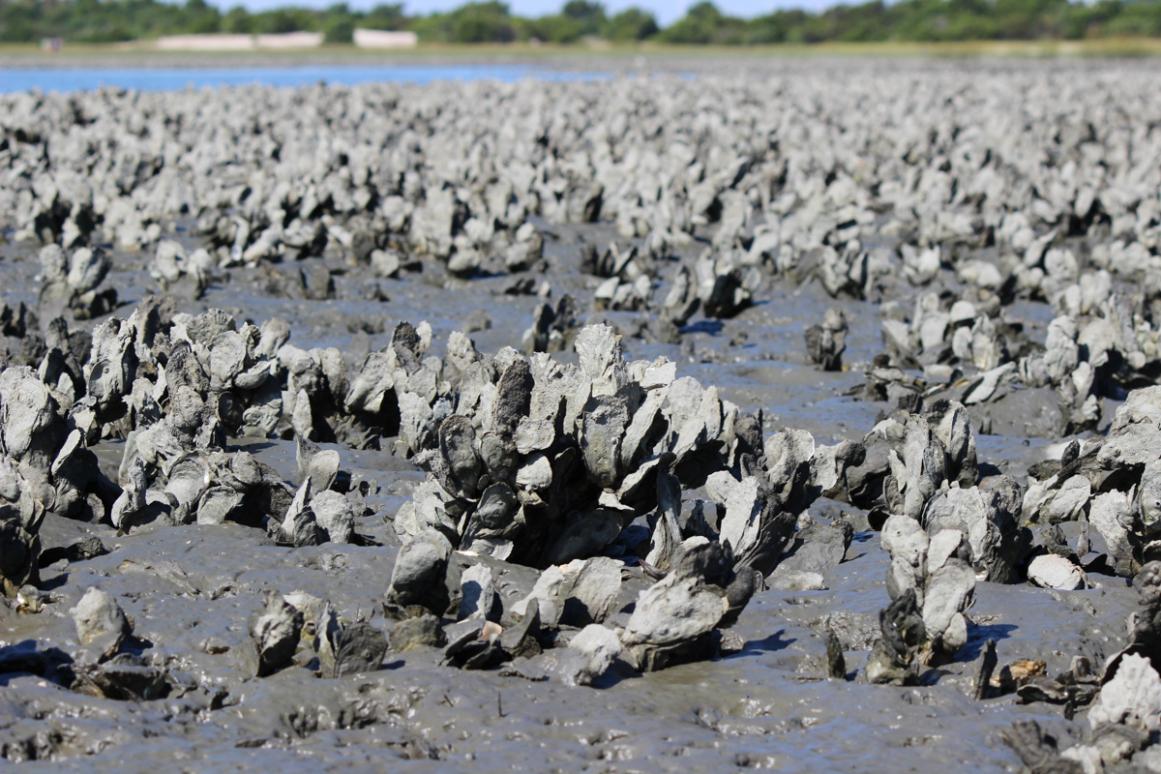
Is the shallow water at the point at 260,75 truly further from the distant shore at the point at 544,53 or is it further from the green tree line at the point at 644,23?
the green tree line at the point at 644,23

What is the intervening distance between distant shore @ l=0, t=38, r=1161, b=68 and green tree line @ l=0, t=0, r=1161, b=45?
3.71m

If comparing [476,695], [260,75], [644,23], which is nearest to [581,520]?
[476,695]

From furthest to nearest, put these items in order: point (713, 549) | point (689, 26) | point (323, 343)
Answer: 1. point (689, 26)
2. point (323, 343)
3. point (713, 549)

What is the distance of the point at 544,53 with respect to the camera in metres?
73.9

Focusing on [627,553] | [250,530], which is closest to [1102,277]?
[627,553]

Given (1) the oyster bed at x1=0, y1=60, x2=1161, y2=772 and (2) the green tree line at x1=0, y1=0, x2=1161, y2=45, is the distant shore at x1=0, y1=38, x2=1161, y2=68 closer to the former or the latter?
(2) the green tree line at x1=0, y1=0, x2=1161, y2=45

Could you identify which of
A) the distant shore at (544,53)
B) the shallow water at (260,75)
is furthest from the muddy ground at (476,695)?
the distant shore at (544,53)

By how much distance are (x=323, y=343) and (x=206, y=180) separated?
18.1 ft

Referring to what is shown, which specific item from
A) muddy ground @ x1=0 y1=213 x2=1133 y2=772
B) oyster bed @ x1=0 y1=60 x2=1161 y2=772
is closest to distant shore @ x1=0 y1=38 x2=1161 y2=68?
oyster bed @ x1=0 y1=60 x2=1161 y2=772

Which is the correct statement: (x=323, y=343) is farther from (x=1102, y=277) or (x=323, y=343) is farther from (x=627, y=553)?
(x=1102, y=277)

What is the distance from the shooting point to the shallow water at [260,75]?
41219 millimetres

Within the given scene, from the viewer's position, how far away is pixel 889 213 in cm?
1221

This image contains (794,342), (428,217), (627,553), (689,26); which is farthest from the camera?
(689,26)

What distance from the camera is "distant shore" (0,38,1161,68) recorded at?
59.5m
